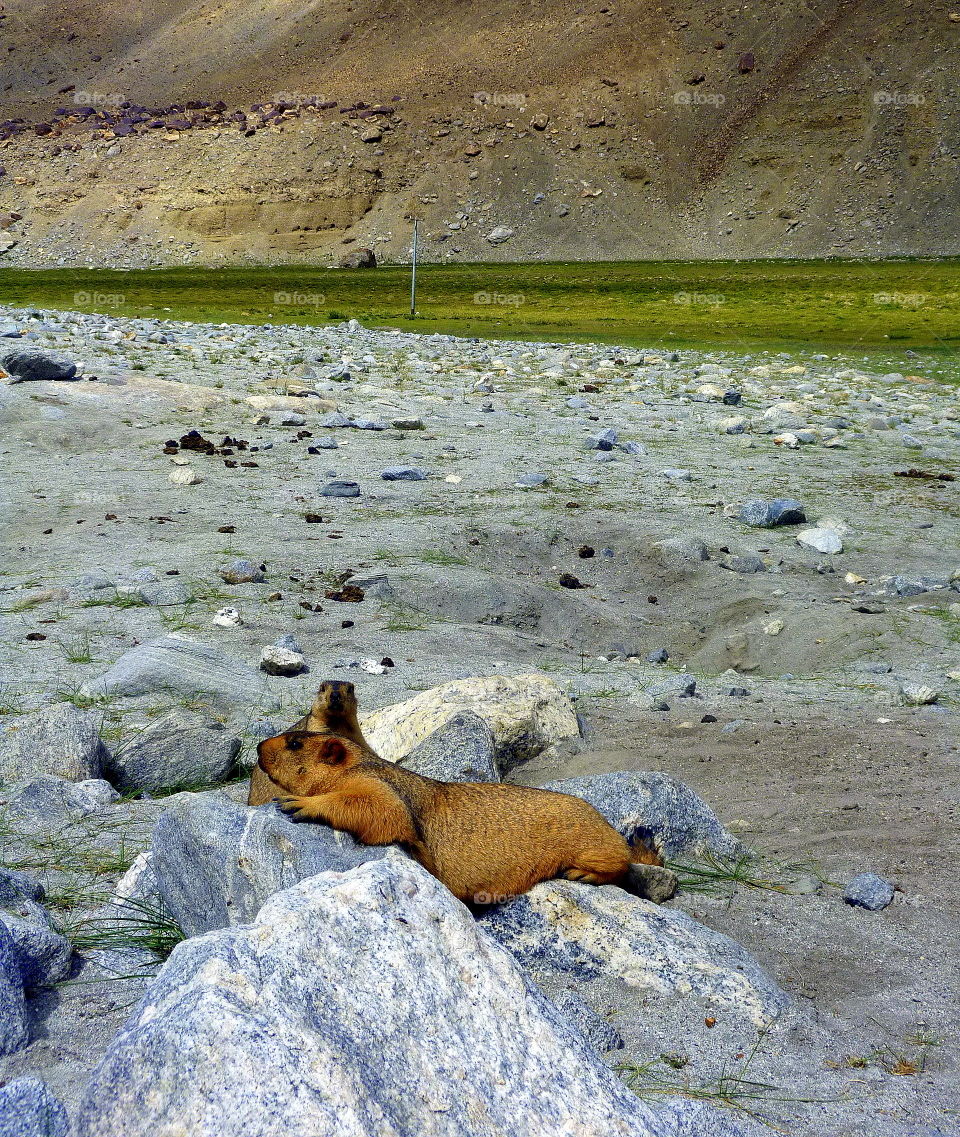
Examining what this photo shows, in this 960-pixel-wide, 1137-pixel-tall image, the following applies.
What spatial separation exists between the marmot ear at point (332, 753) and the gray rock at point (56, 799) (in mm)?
1337

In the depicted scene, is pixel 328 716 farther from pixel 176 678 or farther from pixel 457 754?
pixel 176 678

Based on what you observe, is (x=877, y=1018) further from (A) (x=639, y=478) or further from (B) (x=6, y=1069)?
(A) (x=639, y=478)

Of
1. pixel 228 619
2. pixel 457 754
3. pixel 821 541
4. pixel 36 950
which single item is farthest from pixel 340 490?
pixel 36 950

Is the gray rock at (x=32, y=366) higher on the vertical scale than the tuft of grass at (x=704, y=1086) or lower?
higher

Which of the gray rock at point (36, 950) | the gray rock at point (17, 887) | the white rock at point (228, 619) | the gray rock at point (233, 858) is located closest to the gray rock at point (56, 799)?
the gray rock at point (17, 887)

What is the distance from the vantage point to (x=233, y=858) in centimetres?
351

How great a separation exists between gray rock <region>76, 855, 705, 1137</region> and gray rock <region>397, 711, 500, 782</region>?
201 centimetres

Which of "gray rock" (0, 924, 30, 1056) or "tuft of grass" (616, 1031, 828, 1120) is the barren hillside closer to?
"tuft of grass" (616, 1031, 828, 1120)

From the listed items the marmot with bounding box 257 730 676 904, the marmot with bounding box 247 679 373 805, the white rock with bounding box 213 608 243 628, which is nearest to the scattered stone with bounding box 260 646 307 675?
the white rock with bounding box 213 608 243 628

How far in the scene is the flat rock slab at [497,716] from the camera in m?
5.37

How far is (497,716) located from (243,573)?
344 cm

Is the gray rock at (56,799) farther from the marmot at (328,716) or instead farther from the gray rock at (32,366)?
the gray rock at (32,366)

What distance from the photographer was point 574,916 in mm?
3807

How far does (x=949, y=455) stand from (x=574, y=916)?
12.3 meters
